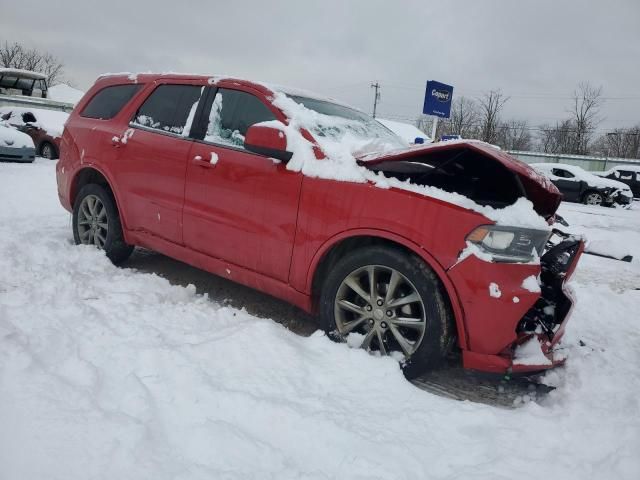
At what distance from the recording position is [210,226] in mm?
3273

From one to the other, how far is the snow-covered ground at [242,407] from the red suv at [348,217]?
0.28 meters

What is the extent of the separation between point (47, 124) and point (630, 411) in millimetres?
16046

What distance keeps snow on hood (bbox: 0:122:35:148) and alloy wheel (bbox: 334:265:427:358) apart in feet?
40.7

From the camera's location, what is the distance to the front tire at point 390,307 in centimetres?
245

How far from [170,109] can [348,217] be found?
195 centimetres

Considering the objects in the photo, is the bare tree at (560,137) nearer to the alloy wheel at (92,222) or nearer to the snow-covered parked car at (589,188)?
the snow-covered parked car at (589,188)

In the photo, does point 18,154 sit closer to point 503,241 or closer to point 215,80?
point 215,80

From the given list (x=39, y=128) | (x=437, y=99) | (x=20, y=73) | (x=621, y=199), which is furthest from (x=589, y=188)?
(x=20, y=73)

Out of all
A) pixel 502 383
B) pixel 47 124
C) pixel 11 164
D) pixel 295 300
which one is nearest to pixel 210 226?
pixel 295 300

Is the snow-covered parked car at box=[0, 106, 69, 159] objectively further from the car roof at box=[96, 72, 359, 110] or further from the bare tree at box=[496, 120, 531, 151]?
the bare tree at box=[496, 120, 531, 151]

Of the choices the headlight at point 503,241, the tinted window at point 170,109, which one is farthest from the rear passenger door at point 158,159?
the headlight at point 503,241

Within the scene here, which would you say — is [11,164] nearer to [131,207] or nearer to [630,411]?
[131,207]

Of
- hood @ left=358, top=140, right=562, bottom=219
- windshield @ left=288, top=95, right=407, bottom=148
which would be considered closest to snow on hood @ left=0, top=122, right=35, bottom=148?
windshield @ left=288, top=95, right=407, bottom=148

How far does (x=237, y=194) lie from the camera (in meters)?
3.09
